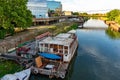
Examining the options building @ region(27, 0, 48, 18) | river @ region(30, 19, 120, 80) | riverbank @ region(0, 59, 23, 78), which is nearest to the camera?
riverbank @ region(0, 59, 23, 78)

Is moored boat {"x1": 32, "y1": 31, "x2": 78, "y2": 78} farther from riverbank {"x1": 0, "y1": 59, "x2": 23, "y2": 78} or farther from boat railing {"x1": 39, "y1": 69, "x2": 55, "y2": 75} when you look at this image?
riverbank {"x1": 0, "y1": 59, "x2": 23, "y2": 78}

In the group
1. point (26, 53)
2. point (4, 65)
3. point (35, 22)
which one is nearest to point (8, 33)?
point (26, 53)

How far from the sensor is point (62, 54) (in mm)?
34156

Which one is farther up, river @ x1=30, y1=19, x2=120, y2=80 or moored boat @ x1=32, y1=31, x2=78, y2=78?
moored boat @ x1=32, y1=31, x2=78, y2=78

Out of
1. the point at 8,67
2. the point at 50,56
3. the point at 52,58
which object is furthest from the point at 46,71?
the point at 8,67

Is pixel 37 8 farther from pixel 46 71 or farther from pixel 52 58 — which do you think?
pixel 46 71

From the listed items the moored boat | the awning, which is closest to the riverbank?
the moored boat

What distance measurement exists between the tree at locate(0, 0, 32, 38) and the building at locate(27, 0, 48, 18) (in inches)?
2638

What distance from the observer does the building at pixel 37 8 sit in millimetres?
125463

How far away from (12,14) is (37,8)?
76.4 m

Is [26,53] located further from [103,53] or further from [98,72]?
[103,53]

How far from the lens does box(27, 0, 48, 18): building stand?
4939 inches

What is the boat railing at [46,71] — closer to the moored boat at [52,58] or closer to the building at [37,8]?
the moored boat at [52,58]

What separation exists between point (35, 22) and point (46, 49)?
215 ft
